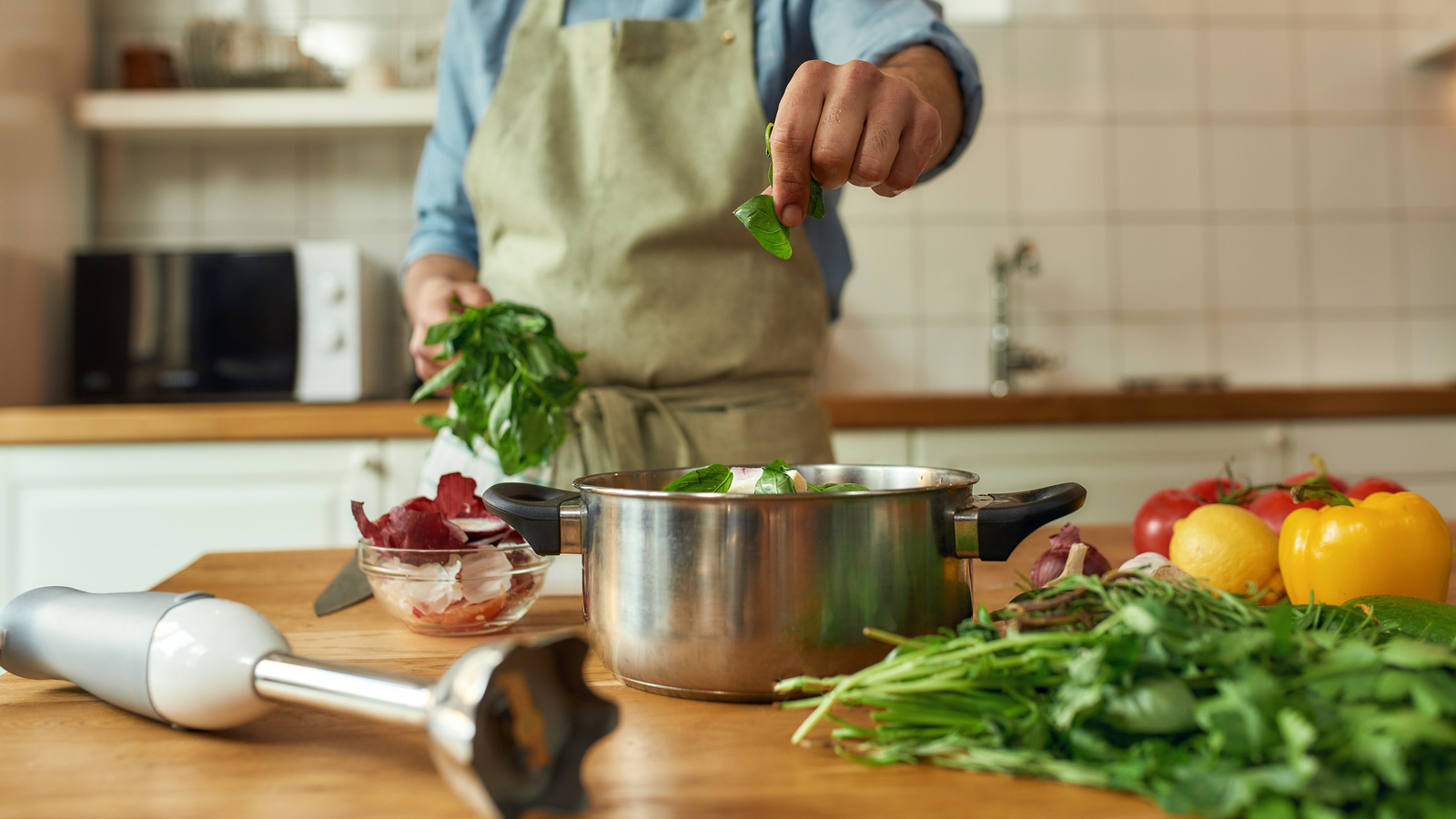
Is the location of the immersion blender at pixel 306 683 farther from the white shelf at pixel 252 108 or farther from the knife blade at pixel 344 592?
the white shelf at pixel 252 108

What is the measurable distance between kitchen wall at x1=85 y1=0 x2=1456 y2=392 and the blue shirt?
3.78ft

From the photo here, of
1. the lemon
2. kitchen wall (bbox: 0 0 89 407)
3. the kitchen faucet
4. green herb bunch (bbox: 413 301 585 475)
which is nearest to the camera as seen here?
the lemon

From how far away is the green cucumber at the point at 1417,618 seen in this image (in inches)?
18.3

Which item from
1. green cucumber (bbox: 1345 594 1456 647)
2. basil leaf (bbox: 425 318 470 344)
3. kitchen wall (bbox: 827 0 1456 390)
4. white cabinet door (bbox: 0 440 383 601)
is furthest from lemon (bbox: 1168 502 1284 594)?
kitchen wall (bbox: 827 0 1456 390)

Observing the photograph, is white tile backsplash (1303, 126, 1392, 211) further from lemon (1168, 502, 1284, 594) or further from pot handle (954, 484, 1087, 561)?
pot handle (954, 484, 1087, 561)

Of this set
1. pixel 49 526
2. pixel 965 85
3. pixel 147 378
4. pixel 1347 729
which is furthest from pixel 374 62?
pixel 1347 729

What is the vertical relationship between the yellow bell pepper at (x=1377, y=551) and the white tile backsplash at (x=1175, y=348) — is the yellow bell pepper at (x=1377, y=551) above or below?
below

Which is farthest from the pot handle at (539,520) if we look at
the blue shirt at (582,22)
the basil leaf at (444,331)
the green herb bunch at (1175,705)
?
the blue shirt at (582,22)

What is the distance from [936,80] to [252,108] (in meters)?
1.67

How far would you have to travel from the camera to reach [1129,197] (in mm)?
2301

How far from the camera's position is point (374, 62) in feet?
6.85

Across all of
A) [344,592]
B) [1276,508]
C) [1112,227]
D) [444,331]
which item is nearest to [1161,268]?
[1112,227]

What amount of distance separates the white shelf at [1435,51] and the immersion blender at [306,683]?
8.60ft

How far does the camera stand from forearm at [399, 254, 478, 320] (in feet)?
3.71
